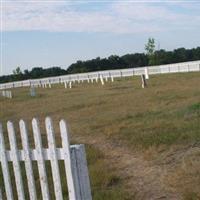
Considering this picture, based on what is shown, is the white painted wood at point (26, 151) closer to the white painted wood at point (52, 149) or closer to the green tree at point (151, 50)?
the white painted wood at point (52, 149)

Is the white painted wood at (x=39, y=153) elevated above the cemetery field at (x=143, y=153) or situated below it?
above

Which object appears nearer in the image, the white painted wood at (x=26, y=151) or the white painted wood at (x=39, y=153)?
the white painted wood at (x=39, y=153)

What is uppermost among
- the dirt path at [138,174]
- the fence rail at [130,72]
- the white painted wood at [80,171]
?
the white painted wood at [80,171]

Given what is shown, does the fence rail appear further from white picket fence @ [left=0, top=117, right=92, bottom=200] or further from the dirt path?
white picket fence @ [left=0, top=117, right=92, bottom=200]

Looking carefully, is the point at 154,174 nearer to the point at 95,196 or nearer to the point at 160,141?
the point at 95,196

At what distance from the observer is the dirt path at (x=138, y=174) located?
25.0 ft

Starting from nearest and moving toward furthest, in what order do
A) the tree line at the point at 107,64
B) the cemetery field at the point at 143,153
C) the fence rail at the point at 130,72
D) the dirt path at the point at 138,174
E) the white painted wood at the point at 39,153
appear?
the white painted wood at the point at 39,153
the dirt path at the point at 138,174
the cemetery field at the point at 143,153
the fence rail at the point at 130,72
the tree line at the point at 107,64

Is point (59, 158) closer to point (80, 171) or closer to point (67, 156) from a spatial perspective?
point (67, 156)

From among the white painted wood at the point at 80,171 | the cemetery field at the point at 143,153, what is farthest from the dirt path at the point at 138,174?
the white painted wood at the point at 80,171

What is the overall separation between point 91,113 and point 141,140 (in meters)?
8.36

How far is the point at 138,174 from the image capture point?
8.83 metres

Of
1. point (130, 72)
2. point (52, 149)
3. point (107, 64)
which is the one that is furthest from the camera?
point (107, 64)

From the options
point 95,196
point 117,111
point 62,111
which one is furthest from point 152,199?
point 62,111

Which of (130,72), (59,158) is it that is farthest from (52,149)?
(130,72)
